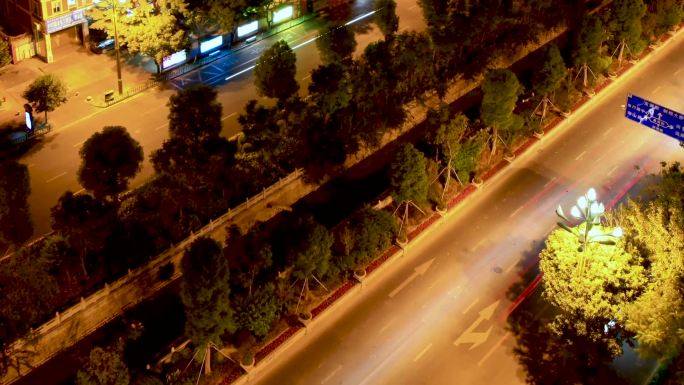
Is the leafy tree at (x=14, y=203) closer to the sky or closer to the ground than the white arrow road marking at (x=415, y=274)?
closer to the sky

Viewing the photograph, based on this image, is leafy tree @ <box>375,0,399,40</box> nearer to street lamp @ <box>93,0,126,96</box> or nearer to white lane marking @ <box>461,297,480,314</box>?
street lamp @ <box>93,0,126,96</box>

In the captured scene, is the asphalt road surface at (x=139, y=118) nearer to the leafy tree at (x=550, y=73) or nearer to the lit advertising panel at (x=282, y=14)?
the lit advertising panel at (x=282, y=14)

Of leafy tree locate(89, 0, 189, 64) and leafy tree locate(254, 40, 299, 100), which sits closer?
leafy tree locate(254, 40, 299, 100)

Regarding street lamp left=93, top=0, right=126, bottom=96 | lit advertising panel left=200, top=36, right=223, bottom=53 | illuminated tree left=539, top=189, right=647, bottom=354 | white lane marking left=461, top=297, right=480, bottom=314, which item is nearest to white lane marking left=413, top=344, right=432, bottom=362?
white lane marking left=461, top=297, right=480, bottom=314

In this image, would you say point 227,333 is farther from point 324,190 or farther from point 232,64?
point 232,64

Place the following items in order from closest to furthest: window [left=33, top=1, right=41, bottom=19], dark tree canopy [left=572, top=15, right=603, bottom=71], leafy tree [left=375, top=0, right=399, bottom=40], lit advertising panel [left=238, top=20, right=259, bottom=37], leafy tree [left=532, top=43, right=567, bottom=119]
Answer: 1. leafy tree [left=532, top=43, right=567, bottom=119]
2. dark tree canopy [left=572, top=15, right=603, bottom=71]
3. window [left=33, top=1, right=41, bottom=19]
4. leafy tree [left=375, top=0, right=399, bottom=40]
5. lit advertising panel [left=238, top=20, right=259, bottom=37]

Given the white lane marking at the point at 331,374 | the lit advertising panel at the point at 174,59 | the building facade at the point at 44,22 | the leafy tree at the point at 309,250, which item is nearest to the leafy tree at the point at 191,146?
the leafy tree at the point at 309,250

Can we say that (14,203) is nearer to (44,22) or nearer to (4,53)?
(4,53)
